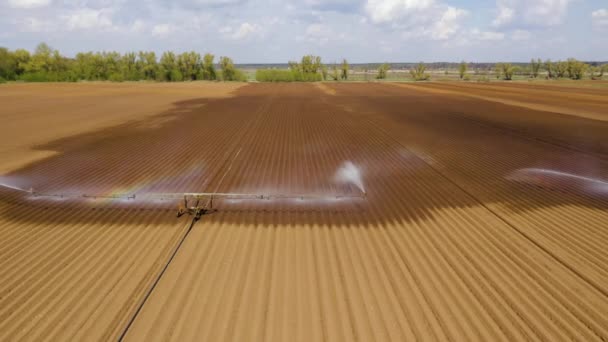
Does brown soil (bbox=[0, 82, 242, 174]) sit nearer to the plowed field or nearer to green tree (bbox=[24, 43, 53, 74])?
the plowed field


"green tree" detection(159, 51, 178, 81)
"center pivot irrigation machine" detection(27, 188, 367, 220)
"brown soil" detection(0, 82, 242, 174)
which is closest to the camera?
"center pivot irrigation machine" detection(27, 188, 367, 220)

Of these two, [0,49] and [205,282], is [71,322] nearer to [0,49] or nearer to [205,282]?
[205,282]

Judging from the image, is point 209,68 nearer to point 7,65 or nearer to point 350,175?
point 7,65

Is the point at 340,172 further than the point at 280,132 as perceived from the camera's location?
No

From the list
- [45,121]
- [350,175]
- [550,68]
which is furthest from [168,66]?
[550,68]

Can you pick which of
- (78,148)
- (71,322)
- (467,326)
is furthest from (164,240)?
(78,148)

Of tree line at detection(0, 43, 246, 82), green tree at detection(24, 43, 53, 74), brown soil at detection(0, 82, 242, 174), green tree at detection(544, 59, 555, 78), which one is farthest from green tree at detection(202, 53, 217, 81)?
green tree at detection(544, 59, 555, 78)

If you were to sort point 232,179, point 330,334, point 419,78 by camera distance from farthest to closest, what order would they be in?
point 419,78
point 232,179
point 330,334
